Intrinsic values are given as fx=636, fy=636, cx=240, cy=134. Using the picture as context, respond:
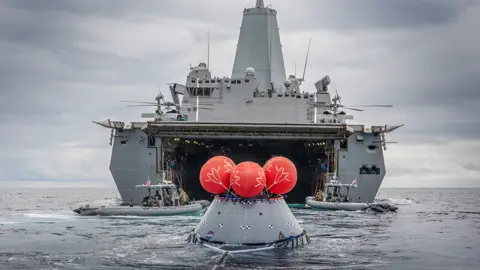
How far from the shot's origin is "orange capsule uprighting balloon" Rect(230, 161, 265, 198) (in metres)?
22.6

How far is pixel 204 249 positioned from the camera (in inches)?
926

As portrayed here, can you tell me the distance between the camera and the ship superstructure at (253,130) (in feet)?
158

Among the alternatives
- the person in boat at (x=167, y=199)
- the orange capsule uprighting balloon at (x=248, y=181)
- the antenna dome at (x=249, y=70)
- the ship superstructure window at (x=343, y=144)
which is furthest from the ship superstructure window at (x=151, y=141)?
the orange capsule uprighting balloon at (x=248, y=181)

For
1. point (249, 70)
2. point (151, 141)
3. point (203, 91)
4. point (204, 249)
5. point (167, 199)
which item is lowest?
point (204, 249)

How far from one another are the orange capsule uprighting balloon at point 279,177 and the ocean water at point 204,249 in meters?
2.36

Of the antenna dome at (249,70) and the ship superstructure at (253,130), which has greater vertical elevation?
the antenna dome at (249,70)

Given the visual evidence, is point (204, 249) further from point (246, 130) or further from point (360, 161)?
point (360, 161)

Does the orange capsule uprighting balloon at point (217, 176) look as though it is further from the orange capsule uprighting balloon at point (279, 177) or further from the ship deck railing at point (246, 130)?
the ship deck railing at point (246, 130)

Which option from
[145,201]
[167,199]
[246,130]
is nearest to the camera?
[145,201]

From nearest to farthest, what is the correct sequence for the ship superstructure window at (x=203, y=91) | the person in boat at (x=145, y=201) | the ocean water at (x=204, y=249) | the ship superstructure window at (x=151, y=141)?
the ocean water at (x=204, y=249)
the person in boat at (x=145, y=201)
the ship superstructure window at (x=151, y=141)
the ship superstructure window at (x=203, y=91)

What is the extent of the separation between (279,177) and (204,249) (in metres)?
3.85

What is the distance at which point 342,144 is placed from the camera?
4975 centimetres

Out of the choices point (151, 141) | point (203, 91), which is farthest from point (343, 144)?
point (151, 141)

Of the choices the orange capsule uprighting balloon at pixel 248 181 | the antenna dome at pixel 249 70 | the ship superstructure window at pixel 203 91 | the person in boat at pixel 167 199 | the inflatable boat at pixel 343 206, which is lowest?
the inflatable boat at pixel 343 206
